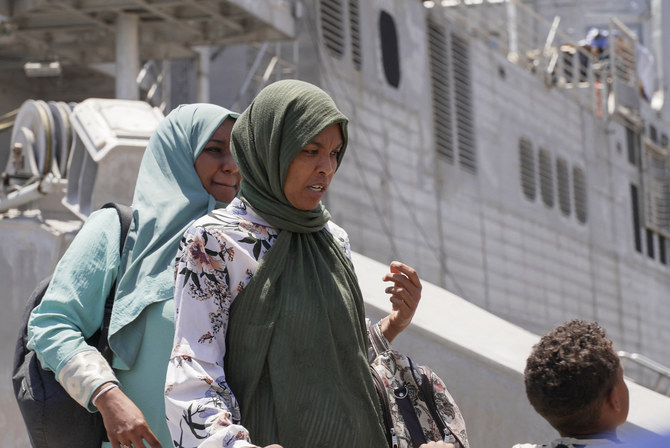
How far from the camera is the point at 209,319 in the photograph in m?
2.54

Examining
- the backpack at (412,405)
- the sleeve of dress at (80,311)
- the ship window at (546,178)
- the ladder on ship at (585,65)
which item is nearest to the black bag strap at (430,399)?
the backpack at (412,405)

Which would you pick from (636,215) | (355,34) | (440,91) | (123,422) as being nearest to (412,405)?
(123,422)

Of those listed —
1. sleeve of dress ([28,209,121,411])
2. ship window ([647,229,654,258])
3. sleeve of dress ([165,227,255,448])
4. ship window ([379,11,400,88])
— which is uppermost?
sleeve of dress ([165,227,255,448])

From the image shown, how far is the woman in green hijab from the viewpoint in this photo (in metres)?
Result: 2.52

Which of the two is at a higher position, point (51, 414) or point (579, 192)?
point (51, 414)

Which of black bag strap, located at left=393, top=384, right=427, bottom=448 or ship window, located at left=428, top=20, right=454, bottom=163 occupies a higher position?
black bag strap, located at left=393, top=384, right=427, bottom=448

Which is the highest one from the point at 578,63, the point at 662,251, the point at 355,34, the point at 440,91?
the point at 355,34

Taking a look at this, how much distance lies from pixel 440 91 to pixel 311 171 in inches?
610

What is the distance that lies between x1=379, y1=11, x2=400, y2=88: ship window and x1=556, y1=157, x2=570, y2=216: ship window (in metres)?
7.06

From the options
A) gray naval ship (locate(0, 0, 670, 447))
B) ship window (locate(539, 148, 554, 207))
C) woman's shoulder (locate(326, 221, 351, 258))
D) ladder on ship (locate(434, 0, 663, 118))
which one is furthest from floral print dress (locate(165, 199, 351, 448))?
ladder on ship (locate(434, 0, 663, 118))

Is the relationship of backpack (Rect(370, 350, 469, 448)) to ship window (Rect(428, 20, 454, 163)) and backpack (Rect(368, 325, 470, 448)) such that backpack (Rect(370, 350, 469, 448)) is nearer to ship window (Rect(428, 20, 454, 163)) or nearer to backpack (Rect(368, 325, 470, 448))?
backpack (Rect(368, 325, 470, 448))

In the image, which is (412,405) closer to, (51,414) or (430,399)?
(430,399)

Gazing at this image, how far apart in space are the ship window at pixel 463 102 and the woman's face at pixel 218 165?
15.0 meters

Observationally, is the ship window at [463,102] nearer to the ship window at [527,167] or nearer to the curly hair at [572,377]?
the ship window at [527,167]
